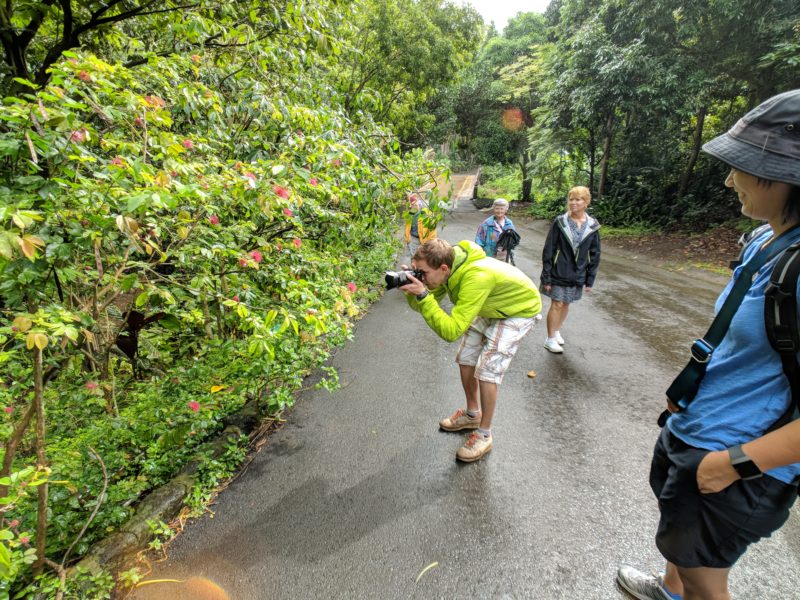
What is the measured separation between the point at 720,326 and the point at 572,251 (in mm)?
3145

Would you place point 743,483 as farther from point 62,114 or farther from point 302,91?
point 302,91

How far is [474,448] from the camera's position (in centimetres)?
285

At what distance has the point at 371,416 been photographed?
11.3 ft

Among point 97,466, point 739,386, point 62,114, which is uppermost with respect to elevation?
point 62,114

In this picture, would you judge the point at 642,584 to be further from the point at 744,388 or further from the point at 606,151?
the point at 606,151

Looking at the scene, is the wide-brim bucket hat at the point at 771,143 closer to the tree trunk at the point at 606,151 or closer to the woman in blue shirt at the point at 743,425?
the woman in blue shirt at the point at 743,425

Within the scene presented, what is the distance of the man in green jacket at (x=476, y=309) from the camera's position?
7.73 ft

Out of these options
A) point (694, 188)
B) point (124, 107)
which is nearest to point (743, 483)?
point (124, 107)

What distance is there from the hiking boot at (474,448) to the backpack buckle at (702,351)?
184 centimetres

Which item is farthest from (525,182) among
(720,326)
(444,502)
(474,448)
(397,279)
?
(720,326)

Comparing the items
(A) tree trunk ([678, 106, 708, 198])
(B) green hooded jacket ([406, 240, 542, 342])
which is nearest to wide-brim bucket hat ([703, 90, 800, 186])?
(B) green hooded jacket ([406, 240, 542, 342])

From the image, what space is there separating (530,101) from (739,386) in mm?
22795

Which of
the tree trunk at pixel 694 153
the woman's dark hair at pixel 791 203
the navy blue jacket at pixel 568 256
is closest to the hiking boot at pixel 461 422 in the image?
the navy blue jacket at pixel 568 256

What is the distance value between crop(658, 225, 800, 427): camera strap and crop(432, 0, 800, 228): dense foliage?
11.6m
